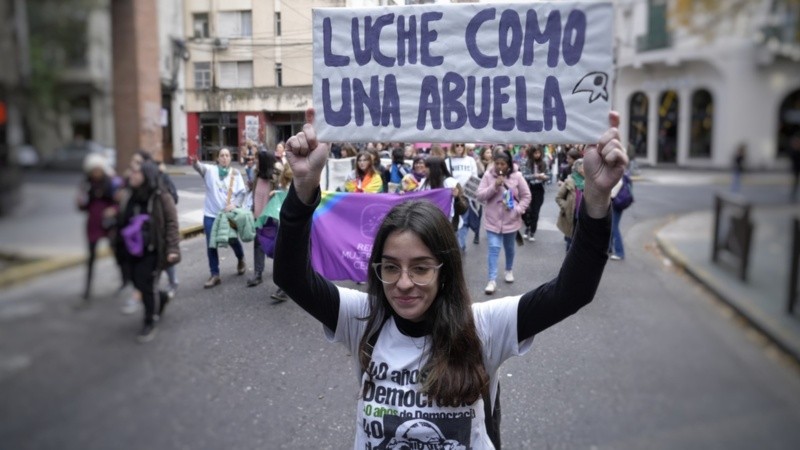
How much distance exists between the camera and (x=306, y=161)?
1455 mm

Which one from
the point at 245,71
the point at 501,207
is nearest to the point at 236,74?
the point at 245,71

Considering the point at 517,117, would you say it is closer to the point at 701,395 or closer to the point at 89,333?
the point at 701,395

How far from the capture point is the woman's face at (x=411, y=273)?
151 cm

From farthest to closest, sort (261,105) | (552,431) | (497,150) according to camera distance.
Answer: (497,150)
(552,431)
(261,105)

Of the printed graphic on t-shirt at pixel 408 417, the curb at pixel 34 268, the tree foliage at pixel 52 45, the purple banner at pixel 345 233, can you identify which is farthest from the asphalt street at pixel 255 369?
the purple banner at pixel 345 233

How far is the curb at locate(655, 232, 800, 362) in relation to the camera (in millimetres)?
969

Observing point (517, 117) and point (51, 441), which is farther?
point (517, 117)

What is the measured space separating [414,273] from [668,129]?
668 mm

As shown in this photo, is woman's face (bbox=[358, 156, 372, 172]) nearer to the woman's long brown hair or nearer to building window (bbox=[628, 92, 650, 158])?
the woman's long brown hair

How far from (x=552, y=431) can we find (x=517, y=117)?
6.07 ft

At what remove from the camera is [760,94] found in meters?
1.02

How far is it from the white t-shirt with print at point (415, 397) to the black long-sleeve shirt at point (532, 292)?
0.04 metres

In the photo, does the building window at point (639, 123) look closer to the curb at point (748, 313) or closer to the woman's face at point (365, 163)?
the curb at point (748, 313)

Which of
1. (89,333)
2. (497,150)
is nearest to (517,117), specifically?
(89,333)
